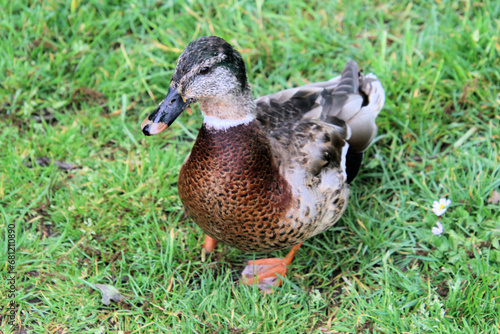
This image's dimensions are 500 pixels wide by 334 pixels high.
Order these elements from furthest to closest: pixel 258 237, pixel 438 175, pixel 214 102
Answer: pixel 438 175
pixel 258 237
pixel 214 102

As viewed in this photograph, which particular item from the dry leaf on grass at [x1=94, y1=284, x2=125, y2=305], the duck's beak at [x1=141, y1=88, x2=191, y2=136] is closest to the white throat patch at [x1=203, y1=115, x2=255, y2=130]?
the duck's beak at [x1=141, y1=88, x2=191, y2=136]

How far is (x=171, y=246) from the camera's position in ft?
9.74

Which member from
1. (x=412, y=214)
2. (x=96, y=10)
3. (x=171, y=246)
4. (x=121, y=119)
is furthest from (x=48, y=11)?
(x=412, y=214)

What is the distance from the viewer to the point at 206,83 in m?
2.31

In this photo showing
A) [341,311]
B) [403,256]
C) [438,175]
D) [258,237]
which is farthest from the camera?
[438,175]

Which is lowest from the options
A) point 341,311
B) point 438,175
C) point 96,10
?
point 341,311

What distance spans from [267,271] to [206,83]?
119 cm

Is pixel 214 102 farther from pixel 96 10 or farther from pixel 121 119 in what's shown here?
pixel 96 10

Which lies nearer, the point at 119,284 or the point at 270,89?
the point at 119,284

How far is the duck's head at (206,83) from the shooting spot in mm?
2297

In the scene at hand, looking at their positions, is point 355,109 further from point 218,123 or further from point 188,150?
point 188,150

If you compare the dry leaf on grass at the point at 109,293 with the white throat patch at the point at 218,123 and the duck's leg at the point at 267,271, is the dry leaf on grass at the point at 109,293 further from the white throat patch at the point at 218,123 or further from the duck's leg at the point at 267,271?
the white throat patch at the point at 218,123

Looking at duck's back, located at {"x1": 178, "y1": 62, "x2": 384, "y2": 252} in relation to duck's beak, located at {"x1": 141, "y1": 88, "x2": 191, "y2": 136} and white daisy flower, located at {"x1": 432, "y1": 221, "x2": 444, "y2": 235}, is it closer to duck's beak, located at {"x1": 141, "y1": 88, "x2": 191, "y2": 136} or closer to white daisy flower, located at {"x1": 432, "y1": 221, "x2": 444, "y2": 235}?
duck's beak, located at {"x1": 141, "y1": 88, "x2": 191, "y2": 136}

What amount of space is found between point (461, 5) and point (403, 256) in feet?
6.87
